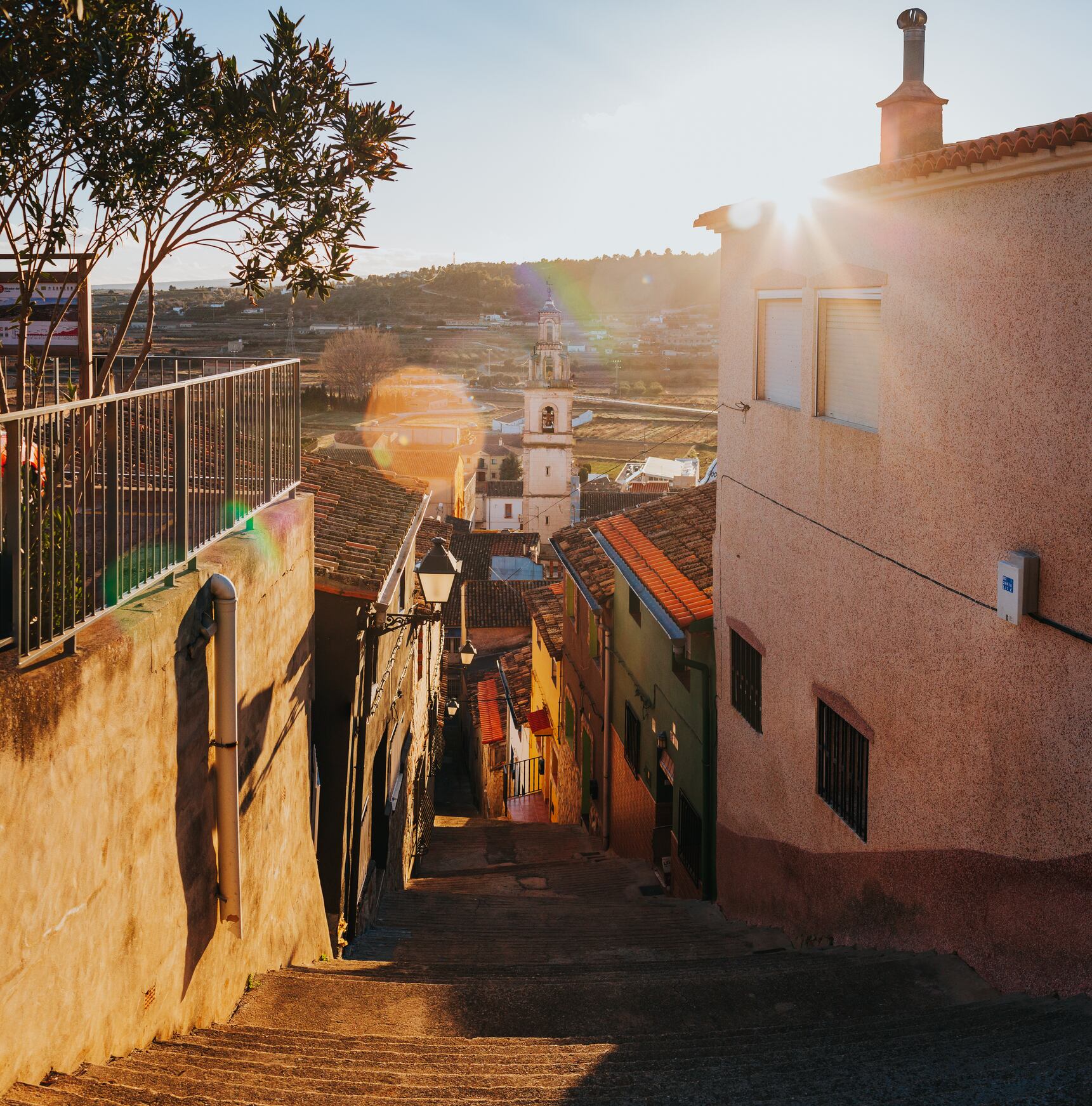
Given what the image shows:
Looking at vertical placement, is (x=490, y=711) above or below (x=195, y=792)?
below

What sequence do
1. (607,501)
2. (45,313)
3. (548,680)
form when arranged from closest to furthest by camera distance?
(45,313), (548,680), (607,501)

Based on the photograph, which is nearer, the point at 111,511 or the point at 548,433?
the point at 111,511

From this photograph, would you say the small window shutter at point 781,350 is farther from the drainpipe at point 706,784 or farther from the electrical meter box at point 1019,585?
the electrical meter box at point 1019,585

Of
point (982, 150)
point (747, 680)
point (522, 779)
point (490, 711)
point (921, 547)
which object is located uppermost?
point (982, 150)

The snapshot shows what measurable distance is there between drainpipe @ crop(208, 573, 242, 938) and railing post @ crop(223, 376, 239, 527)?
2.46ft

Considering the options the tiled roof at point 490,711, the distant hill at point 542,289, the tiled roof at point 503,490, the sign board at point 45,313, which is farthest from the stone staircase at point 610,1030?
the distant hill at point 542,289

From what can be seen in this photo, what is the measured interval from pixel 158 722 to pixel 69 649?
3.20 ft

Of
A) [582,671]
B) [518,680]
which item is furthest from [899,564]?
[518,680]

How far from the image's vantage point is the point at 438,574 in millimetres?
10586

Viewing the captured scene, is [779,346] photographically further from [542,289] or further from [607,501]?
[542,289]

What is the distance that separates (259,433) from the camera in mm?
6977

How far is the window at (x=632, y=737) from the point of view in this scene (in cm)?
1500

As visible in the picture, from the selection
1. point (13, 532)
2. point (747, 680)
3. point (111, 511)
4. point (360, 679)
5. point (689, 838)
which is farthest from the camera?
point (689, 838)

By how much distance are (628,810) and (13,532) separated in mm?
12980
